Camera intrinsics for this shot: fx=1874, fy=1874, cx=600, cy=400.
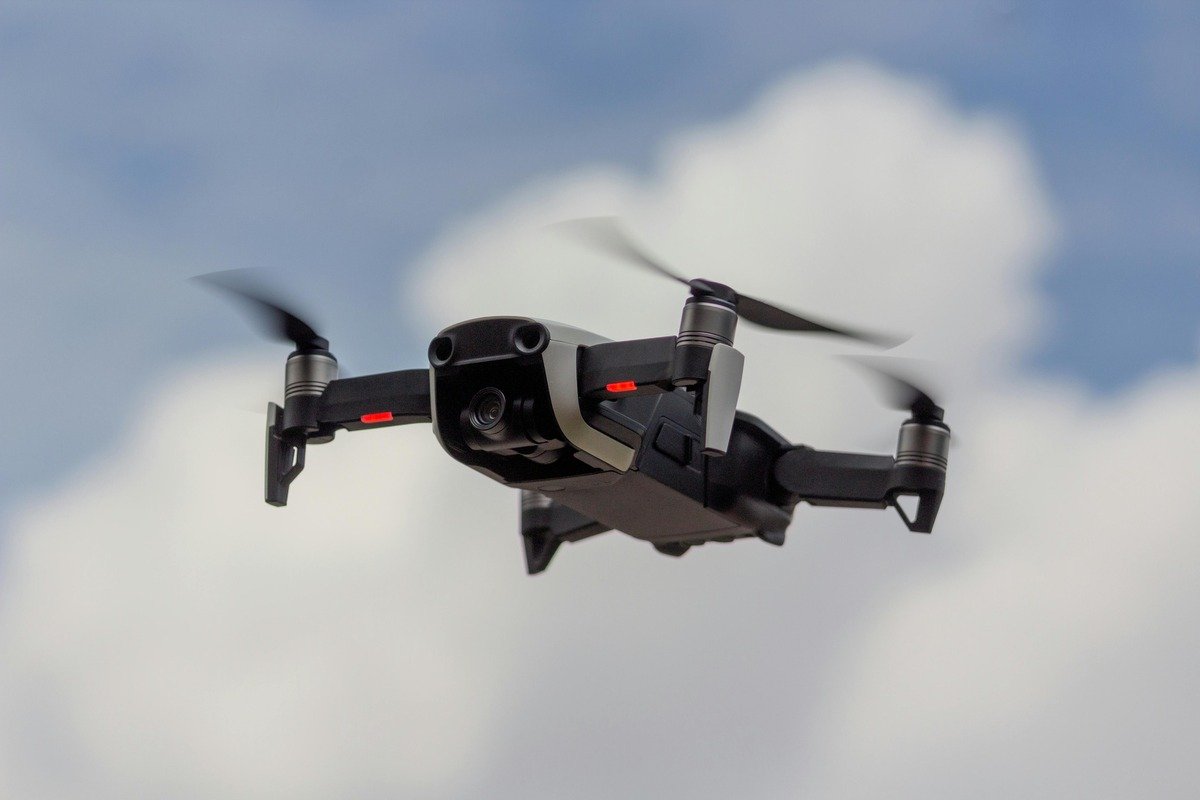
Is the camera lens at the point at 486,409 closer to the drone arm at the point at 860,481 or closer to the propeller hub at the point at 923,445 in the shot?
the drone arm at the point at 860,481

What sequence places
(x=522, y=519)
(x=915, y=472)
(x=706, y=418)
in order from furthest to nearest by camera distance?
(x=522, y=519), (x=915, y=472), (x=706, y=418)

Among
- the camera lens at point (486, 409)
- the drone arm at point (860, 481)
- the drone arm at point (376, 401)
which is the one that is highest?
the drone arm at point (376, 401)

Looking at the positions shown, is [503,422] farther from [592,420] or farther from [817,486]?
[817,486]

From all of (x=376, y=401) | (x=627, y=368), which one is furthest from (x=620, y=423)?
(x=376, y=401)

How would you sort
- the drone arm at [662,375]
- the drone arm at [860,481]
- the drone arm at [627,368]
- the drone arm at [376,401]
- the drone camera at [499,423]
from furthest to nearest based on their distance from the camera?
the drone arm at [860,481] < the drone arm at [376,401] < the drone camera at [499,423] < the drone arm at [627,368] < the drone arm at [662,375]

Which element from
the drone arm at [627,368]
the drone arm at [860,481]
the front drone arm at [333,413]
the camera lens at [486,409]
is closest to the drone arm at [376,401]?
the front drone arm at [333,413]

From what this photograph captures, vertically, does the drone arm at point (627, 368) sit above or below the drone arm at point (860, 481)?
above

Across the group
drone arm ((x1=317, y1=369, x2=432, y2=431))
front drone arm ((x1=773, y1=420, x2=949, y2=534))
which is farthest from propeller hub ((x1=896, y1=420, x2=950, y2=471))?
drone arm ((x1=317, y1=369, x2=432, y2=431))

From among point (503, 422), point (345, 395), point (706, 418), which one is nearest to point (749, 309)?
point (706, 418)
